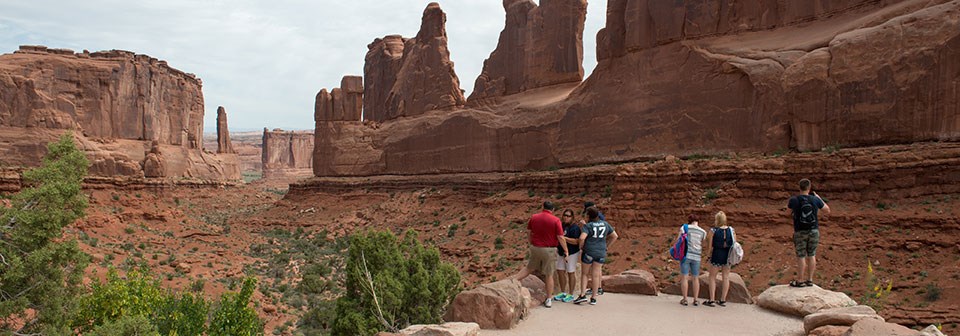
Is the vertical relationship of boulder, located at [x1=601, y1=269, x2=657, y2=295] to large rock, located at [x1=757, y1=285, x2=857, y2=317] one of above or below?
below

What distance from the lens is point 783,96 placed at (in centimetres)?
1847

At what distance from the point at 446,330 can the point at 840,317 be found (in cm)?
507

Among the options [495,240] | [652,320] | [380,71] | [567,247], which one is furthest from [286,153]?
[652,320]

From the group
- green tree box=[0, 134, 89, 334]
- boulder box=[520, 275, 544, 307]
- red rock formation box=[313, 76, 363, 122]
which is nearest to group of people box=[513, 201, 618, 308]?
boulder box=[520, 275, 544, 307]

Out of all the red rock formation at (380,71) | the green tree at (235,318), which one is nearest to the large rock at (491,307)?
the green tree at (235,318)

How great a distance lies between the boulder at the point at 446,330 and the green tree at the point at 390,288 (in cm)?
140

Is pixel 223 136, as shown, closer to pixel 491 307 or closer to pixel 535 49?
pixel 535 49

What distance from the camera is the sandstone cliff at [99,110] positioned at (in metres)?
42.4

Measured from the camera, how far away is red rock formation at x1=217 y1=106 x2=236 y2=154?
267 feet

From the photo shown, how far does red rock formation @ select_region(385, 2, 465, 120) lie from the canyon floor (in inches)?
248

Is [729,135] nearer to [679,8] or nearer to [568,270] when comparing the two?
[679,8]

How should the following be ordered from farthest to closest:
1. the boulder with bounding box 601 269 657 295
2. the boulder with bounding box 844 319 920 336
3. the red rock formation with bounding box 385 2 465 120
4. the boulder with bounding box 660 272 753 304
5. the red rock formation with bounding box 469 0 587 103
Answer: the red rock formation with bounding box 385 2 465 120 < the red rock formation with bounding box 469 0 587 103 < the boulder with bounding box 601 269 657 295 < the boulder with bounding box 660 272 753 304 < the boulder with bounding box 844 319 920 336

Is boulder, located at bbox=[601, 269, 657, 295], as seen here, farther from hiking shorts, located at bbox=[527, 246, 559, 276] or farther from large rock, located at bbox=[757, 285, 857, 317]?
large rock, located at bbox=[757, 285, 857, 317]

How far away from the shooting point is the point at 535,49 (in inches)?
1277
